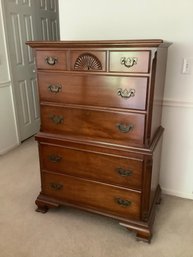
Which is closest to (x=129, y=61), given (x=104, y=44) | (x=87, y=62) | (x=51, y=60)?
(x=104, y=44)

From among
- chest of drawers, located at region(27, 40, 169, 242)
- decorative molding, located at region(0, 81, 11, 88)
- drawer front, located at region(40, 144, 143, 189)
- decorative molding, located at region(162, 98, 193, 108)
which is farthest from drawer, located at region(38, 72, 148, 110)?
decorative molding, located at region(0, 81, 11, 88)

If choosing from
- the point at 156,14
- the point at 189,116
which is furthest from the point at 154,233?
the point at 156,14

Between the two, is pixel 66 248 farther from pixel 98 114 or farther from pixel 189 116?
pixel 189 116

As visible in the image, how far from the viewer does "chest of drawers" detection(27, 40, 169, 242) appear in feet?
4.76

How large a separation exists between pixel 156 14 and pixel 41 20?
84.6 inches

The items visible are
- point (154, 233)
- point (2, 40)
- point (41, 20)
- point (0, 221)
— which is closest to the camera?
point (154, 233)

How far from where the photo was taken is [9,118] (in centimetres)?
309

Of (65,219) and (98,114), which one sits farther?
(65,219)

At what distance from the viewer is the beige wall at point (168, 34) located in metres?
1.82

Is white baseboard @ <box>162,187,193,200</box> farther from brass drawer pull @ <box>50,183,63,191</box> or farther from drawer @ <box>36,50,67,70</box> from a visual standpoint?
drawer @ <box>36,50,67,70</box>

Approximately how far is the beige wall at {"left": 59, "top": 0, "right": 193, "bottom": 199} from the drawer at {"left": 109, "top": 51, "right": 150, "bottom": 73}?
63cm

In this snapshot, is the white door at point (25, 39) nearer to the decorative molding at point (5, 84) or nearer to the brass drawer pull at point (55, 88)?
the decorative molding at point (5, 84)

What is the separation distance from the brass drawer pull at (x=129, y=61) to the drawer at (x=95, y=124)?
0.30 m

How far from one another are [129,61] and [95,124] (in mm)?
483
